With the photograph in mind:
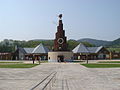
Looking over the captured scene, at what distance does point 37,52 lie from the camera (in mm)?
108250

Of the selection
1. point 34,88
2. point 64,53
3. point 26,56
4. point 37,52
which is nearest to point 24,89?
point 34,88

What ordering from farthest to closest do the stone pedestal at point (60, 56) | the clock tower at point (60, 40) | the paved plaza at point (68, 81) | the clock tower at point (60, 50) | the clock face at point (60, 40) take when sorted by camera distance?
the clock face at point (60, 40) < the clock tower at point (60, 40) < the clock tower at point (60, 50) < the stone pedestal at point (60, 56) < the paved plaza at point (68, 81)

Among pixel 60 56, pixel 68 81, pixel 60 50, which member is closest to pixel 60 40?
pixel 60 50

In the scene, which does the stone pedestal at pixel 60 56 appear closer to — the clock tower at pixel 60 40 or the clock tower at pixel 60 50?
the clock tower at pixel 60 50

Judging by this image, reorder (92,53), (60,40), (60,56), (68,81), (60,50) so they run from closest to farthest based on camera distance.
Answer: (68,81)
(60,56)
(60,50)
(60,40)
(92,53)

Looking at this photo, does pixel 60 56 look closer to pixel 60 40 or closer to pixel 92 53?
pixel 60 40

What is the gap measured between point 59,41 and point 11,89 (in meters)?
67.4

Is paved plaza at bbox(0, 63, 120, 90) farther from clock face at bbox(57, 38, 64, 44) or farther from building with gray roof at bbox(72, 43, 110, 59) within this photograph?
building with gray roof at bbox(72, 43, 110, 59)

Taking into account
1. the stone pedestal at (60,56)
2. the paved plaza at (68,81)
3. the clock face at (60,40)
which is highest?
the clock face at (60,40)

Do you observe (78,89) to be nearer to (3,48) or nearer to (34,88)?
(34,88)

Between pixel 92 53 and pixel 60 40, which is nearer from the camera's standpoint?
pixel 60 40

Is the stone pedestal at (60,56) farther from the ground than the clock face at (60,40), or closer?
closer

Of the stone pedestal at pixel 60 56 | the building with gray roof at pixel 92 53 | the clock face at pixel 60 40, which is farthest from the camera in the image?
the building with gray roof at pixel 92 53

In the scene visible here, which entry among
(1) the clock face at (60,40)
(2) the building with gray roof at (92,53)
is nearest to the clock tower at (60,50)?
(1) the clock face at (60,40)
